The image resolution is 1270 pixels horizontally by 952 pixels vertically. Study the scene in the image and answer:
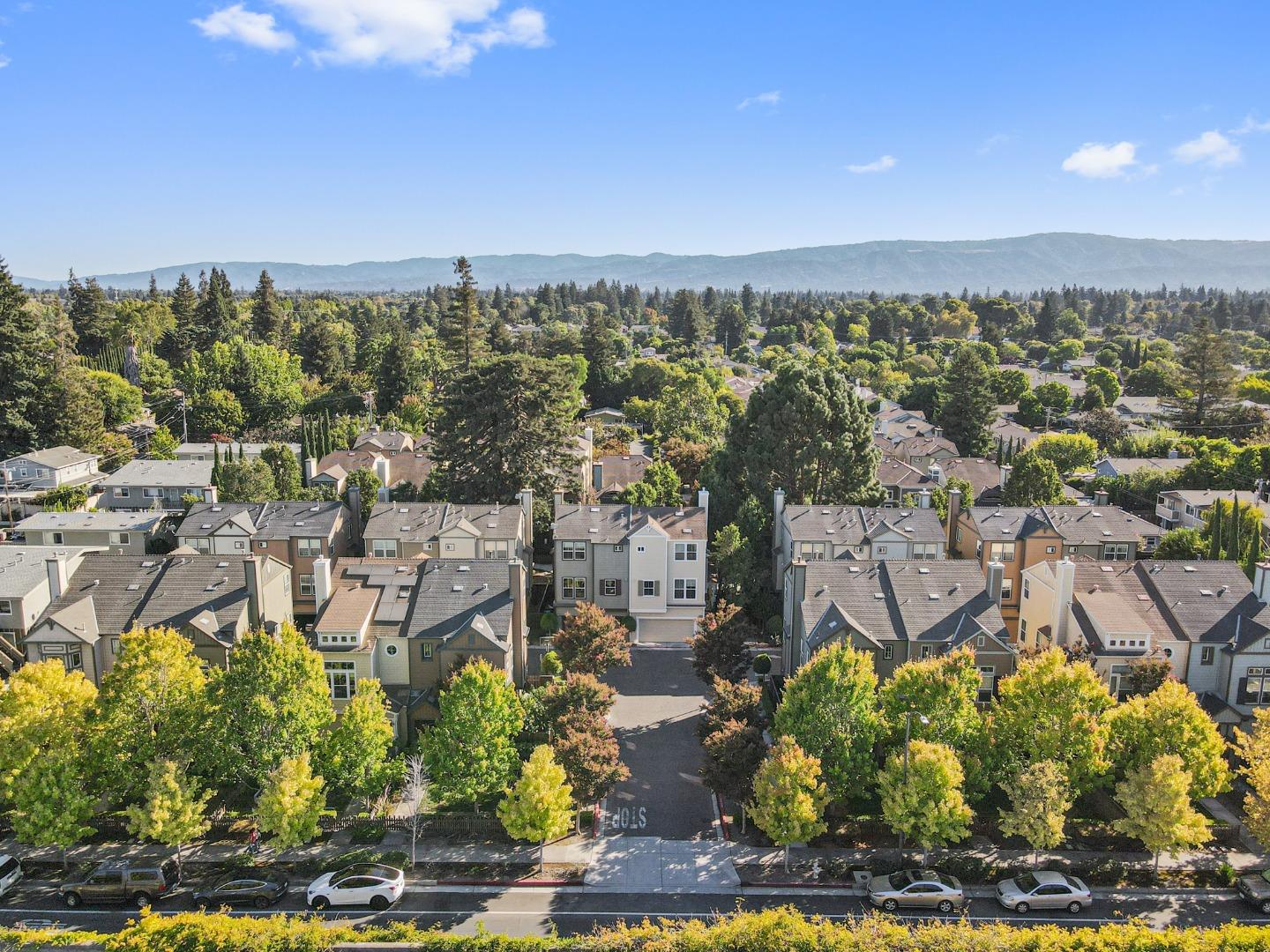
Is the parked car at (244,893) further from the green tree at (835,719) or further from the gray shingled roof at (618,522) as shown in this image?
the gray shingled roof at (618,522)

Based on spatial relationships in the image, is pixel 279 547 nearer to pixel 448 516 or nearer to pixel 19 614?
pixel 448 516

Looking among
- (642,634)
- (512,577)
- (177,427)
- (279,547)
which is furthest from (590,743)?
(177,427)

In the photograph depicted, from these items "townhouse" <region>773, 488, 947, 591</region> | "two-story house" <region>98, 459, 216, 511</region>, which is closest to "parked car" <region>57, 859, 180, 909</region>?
"townhouse" <region>773, 488, 947, 591</region>

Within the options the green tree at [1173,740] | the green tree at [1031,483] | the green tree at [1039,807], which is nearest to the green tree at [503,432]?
the green tree at [1031,483]

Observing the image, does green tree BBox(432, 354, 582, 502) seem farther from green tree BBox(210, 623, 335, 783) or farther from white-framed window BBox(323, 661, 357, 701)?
green tree BBox(210, 623, 335, 783)

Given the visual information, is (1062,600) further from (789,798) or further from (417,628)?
(417,628)

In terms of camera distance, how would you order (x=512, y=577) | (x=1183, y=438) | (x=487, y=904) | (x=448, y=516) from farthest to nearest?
(x=1183, y=438), (x=448, y=516), (x=512, y=577), (x=487, y=904)
